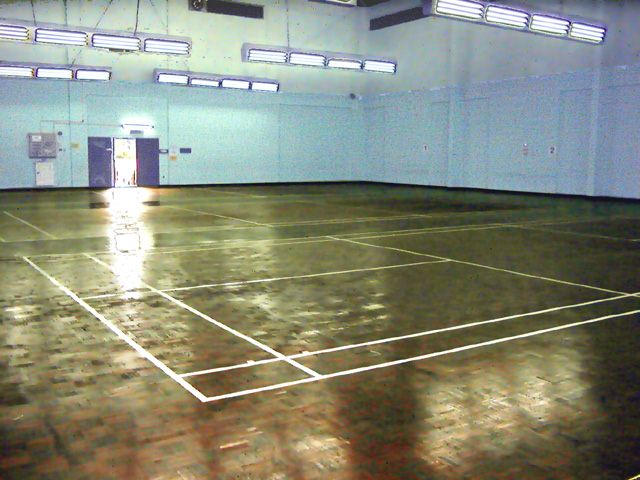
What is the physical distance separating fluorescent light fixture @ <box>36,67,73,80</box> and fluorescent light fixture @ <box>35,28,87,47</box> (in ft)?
19.2

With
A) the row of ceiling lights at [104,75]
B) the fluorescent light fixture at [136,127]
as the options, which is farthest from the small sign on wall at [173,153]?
the row of ceiling lights at [104,75]

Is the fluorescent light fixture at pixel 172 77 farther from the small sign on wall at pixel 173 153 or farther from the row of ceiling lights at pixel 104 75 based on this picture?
the small sign on wall at pixel 173 153

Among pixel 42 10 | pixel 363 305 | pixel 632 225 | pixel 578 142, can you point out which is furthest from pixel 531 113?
pixel 363 305

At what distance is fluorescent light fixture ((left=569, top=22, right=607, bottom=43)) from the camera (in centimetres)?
1440

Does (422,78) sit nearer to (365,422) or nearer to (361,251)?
(361,251)

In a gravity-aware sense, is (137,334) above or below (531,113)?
below

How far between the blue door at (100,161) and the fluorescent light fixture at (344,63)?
10.2 meters

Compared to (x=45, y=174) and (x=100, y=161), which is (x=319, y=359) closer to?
(x=45, y=174)

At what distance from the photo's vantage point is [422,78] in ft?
86.6

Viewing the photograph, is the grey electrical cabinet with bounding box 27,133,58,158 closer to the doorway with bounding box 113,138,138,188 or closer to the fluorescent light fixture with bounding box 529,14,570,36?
the doorway with bounding box 113,138,138,188

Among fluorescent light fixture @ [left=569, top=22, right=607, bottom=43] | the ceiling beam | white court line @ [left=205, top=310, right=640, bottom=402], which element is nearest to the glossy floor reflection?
white court line @ [left=205, top=310, right=640, bottom=402]

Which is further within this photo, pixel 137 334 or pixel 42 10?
pixel 42 10

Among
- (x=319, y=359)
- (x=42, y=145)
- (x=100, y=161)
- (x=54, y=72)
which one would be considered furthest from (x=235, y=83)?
(x=319, y=359)

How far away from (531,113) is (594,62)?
2848 mm
